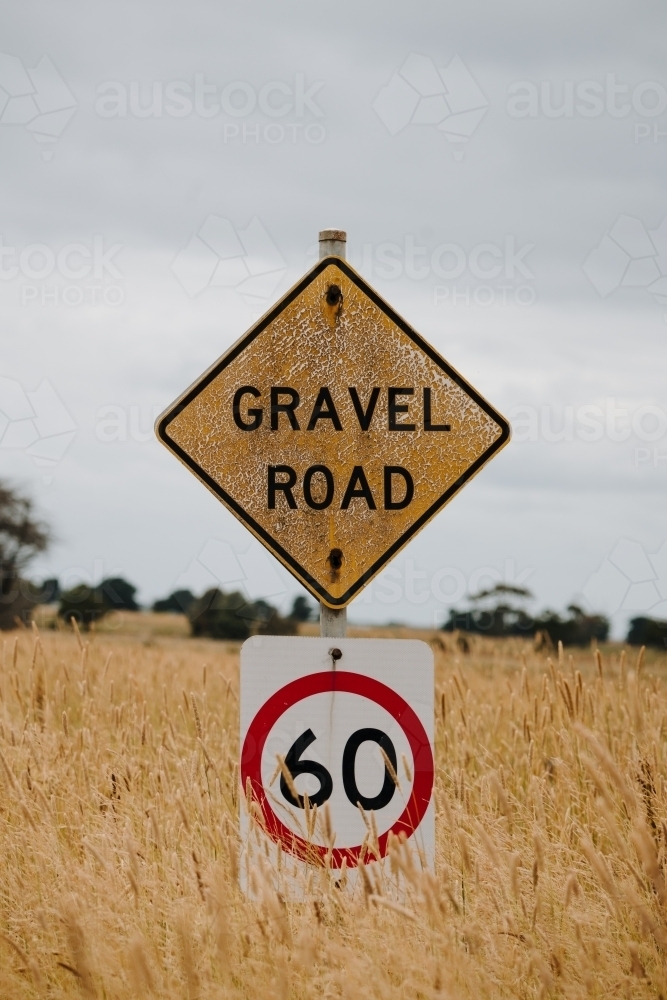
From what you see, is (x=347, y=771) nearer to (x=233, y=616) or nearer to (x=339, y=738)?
(x=339, y=738)

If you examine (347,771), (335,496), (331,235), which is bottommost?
(347,771)

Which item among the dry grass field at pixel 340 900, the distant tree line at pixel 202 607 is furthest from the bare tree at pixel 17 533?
the dry grass field at pixel 340 900

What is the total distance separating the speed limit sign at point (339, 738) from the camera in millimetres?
2926

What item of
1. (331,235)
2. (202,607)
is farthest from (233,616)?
(331,235)

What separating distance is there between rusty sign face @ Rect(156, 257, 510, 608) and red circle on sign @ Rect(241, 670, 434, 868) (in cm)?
24

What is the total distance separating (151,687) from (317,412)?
4145 millimetres

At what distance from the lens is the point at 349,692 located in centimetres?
296

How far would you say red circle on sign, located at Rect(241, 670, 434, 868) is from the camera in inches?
115

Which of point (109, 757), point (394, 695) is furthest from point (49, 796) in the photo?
point (394, 695)

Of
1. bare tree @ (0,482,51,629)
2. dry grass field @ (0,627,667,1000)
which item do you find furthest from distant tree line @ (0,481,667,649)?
dry grass field @ (0,627,667,1000)

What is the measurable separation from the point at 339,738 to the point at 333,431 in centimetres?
91

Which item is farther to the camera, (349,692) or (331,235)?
(331,235)

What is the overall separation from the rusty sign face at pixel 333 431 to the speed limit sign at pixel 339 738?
208 millimetres

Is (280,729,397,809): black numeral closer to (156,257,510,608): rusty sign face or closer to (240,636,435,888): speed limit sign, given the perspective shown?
(240,636,435,888): speed limit sign
